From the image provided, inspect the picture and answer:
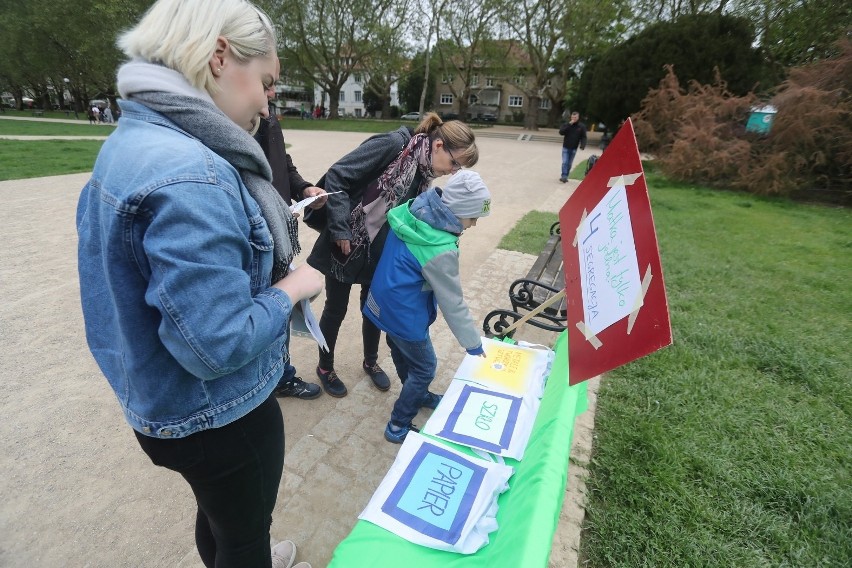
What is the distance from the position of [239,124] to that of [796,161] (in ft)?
42.2

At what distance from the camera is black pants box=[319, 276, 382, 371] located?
2.64 meters

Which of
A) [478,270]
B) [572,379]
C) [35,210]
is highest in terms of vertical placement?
[572,379]

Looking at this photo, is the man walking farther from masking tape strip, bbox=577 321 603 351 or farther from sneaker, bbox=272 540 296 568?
sneaker, bbox=272 540 296 568

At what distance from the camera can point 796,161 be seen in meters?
9.87

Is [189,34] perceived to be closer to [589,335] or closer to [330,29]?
[589,335]

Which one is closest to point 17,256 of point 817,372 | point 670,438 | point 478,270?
point 478,270

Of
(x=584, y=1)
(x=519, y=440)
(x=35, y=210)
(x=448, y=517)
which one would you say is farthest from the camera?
(x=584, y=1)

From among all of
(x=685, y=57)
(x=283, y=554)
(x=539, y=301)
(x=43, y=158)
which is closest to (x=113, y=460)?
(x=283, y=554)

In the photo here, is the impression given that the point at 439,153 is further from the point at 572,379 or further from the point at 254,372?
the point at 254,372

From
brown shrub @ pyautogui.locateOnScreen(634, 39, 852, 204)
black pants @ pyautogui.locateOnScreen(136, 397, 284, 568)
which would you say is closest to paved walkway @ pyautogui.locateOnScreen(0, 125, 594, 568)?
black pants @ pyautogui.locateOnScreen(136, 397, 284, 568)

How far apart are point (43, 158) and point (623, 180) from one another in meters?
13.8

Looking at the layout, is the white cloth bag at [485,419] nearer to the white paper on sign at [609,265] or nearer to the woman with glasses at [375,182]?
the white paper on sign at [609,265]

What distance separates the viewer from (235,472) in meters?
1.15

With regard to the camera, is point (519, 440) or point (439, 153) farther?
point (439, 153)
